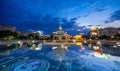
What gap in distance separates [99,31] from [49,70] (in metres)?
147

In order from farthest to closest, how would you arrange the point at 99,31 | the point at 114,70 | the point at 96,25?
1. the point at 99,31
2. the point at 96,25
3. the point at 114,70

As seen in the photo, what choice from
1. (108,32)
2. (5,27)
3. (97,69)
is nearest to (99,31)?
(108,32)

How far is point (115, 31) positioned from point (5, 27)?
336 ft

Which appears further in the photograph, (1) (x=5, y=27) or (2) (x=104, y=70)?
(1) (x=5, y=27)

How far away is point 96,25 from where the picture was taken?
136 metres

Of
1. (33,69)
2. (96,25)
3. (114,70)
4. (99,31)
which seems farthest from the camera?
(99,31)

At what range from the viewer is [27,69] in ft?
51.2

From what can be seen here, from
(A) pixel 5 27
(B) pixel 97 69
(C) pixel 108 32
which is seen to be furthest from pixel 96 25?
(B) pixel 97 69

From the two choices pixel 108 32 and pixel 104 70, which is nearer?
pixel 104 70

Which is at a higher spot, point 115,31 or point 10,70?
point 115,31

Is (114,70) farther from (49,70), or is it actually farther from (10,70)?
(10,70)

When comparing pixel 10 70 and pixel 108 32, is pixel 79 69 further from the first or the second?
pixel 108 32

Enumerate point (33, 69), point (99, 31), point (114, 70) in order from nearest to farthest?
point (114, 70)
point (33, 69)
point (99, 31)

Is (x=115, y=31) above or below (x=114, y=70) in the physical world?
above
